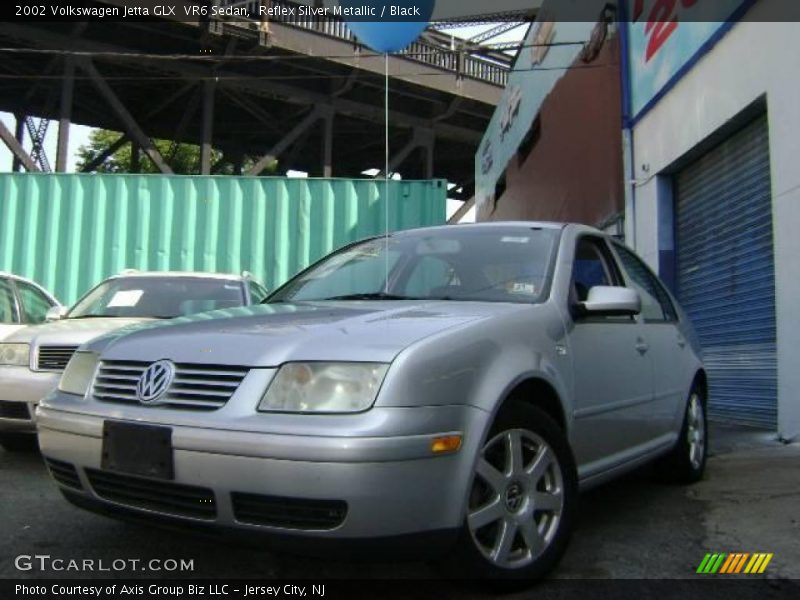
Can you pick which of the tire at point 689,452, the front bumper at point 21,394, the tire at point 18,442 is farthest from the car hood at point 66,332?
the tire at point 689,452

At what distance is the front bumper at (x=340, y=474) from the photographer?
2.27 m

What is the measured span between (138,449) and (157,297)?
12.8ft

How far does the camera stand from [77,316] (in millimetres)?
5887

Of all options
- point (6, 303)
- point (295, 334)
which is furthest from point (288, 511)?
point (6, 303)

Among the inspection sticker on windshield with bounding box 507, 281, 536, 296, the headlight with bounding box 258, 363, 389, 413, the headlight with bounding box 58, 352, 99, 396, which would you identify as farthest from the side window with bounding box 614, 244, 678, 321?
the headlight with bounding box 58, 352, 99, 396

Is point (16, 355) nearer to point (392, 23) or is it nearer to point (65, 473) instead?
point (65, 473)

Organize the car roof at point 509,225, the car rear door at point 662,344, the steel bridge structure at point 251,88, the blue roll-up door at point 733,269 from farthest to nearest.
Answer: the steel bridge structure at point 251,88, the blue roll-up door at point 733,269, the car rear door at point 662,344, the car roof at point 509,225

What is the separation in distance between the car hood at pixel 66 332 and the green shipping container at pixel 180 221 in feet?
16.1

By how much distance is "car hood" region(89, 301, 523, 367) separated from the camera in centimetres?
250

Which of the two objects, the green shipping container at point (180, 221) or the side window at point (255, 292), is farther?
the green shipping container at point (180, 221)

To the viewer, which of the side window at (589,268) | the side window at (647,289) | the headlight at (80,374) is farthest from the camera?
the side window at (647,289)

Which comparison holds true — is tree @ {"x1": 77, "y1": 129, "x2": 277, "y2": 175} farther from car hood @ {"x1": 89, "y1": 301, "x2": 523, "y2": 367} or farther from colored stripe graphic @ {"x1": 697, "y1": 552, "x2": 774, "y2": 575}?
colored stripe graphic @ {"x1": 697, "y1": 552, "x2": 774, "y2": 575}

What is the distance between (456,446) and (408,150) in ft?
61.8

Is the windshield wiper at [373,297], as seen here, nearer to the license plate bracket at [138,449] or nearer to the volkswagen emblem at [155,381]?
the volkswagen emblem at [155,381]
